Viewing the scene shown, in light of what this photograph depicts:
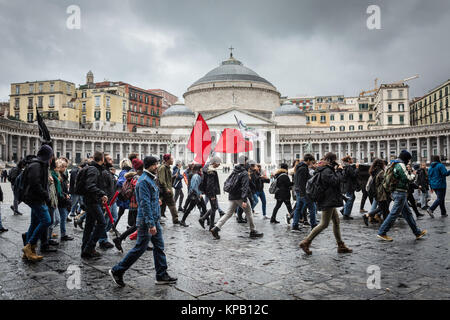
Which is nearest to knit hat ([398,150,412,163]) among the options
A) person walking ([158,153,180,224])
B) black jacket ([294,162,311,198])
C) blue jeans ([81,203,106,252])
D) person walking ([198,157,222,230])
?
black jacket ([294,162,311,198])

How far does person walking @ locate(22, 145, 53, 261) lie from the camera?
5707 millimetres

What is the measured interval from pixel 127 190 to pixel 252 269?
3.37 metres

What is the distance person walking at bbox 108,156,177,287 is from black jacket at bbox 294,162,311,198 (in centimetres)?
447

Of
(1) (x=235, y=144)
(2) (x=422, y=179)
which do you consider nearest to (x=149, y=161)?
(2) (x=422, y=179)

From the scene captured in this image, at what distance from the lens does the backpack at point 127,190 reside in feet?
23.9

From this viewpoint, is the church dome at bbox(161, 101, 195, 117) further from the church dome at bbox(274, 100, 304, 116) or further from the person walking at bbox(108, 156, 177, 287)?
the person walking at bbox(108, 156, 177, 287)

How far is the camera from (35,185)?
5.70 meters

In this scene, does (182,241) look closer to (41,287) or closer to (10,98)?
(41,287)

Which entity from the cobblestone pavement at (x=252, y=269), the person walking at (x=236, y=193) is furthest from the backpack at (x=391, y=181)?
the person walking at (x=236, y=193)

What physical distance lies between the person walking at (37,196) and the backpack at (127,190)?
1675 millimetres

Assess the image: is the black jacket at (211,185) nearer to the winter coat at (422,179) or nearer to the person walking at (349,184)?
the person walking at (349,184)

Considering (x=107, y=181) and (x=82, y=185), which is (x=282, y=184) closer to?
(x=107, y=181)
